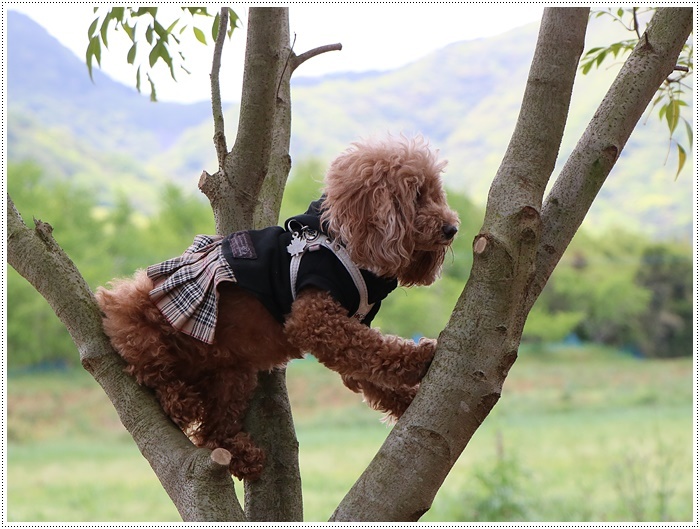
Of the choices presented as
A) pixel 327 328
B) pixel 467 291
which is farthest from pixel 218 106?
pixel 467 291

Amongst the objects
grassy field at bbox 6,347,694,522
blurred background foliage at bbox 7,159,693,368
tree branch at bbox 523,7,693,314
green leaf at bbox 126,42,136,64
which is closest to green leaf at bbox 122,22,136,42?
green leaf at bbox 126,42,136,64

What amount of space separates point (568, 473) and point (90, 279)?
185 inches

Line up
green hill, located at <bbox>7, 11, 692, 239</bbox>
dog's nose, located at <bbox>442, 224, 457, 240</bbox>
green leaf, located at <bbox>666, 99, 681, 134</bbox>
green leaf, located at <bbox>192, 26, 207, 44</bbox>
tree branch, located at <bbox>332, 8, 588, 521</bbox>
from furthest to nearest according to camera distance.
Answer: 1. green hill, located at <bbox>7, 11, 692, 239</bbox>
2. green leaf, located at <bbox>192, 26, 207, 44</bbox>
3. green leaf, located at <bbox>666, 99, 681, 134</bbox>
4. dog's nose, located at <bbox>442, 224, 457, 240</bbox>
5. tree branch, located at <bbox>332, 8, 588, 521</bbox>

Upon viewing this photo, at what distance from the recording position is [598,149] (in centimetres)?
128

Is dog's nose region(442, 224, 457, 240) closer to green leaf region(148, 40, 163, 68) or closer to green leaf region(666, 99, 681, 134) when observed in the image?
green leaf region(666, 99, 681, 134)

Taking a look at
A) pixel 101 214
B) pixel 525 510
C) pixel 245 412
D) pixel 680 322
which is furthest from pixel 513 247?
pixel 680 322

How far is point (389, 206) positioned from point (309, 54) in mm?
575

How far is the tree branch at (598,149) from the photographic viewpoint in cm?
127

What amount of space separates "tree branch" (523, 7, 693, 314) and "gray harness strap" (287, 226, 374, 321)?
14.6 inches

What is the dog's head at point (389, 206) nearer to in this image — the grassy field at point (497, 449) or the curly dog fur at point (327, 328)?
the curly dog fur at point (327, 328)

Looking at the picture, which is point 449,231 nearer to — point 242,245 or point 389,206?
point 389,206

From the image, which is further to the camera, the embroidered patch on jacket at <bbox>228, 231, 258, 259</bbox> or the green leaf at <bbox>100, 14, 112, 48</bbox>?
the green leaf at <bbox>100, 14, 112, 48</bbox>

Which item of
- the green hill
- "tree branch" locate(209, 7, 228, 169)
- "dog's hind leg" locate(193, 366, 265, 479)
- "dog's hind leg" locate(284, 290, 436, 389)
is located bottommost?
"dog's hind leg" locate(193, 366, 265, 479)

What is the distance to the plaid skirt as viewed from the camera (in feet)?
4.75
